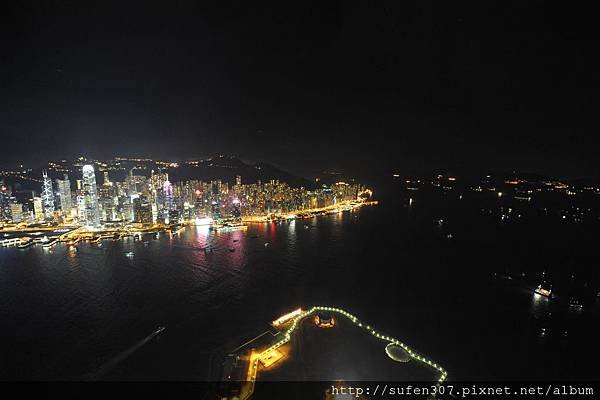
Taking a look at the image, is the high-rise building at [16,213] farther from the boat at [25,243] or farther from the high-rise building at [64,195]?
the boat at [25,243]

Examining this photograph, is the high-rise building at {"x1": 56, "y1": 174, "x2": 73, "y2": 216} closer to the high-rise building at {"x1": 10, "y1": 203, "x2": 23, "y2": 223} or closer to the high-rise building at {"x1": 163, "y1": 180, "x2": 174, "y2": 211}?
the high-rise building at {"x1": 10, "y1": 203, "x2": 23, "y2": 223}

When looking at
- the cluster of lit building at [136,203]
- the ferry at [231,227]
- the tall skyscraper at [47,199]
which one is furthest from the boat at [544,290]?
the tall skyscraper at [47,199]

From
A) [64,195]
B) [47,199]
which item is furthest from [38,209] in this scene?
[64,195]

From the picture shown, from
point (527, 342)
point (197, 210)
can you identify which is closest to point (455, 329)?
point (527, 342)

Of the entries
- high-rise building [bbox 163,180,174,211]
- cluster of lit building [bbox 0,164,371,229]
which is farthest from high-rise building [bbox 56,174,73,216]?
high-rise building [bbox 163,180,174,211]

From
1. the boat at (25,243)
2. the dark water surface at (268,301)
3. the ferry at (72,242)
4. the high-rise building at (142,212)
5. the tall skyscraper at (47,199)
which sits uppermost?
the tall skyscraper at (47,199)

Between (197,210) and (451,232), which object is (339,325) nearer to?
(451,232)
